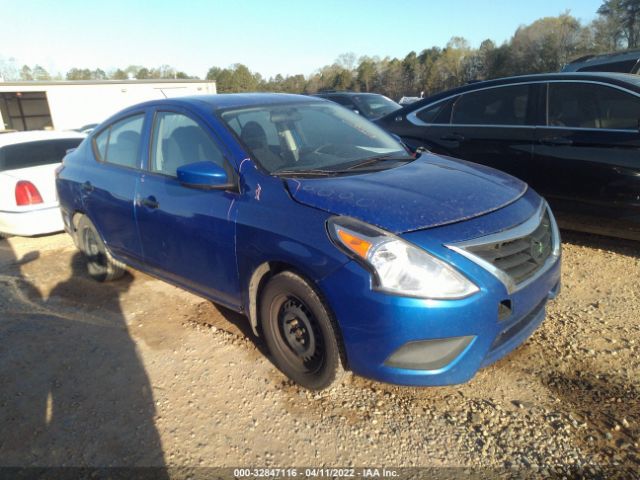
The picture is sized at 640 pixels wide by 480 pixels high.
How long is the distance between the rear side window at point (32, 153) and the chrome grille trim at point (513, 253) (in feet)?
17.7

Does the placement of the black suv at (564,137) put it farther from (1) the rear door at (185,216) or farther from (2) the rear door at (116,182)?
(2) the rear door at (116,182)

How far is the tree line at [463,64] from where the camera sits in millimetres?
46406

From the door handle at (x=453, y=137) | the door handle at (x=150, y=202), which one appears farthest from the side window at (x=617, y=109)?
the door handle at (x=150, y=202)

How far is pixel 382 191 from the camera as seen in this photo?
247cm

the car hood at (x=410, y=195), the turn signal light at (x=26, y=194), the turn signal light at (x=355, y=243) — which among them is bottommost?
the turn signal light at (x=26, y=194)

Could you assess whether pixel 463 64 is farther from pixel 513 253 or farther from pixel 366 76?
pixel 513 253

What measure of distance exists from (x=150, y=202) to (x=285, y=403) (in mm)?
1690

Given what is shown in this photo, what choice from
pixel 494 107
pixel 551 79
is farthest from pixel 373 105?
pixel 551 79

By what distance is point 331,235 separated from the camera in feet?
7.23

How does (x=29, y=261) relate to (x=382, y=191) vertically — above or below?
below

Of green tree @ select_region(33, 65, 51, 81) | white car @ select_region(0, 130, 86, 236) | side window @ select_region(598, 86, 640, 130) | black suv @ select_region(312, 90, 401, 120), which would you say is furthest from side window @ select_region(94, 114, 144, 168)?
green tree @ select_region(33, 65, 51, 81)

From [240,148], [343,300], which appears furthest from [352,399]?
[240,148]

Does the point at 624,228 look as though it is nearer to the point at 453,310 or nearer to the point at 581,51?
the point at 453,310

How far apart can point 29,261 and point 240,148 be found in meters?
3.67
